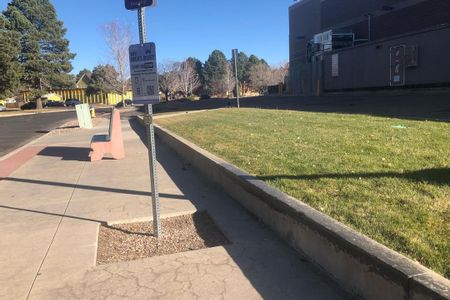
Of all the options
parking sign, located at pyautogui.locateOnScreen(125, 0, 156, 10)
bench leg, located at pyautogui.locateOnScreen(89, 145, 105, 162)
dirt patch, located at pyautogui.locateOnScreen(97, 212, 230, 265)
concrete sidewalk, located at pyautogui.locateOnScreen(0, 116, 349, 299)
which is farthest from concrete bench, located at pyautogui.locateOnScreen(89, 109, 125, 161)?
parking sign, located at pyautogui.locateOnScreen(125, 0, 156, 10)

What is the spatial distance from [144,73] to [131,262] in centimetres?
198

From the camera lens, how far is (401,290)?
2.93 metres

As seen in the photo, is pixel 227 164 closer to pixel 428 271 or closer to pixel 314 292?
pixel 314 292

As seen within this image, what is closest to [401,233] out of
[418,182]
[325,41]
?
[418,182]

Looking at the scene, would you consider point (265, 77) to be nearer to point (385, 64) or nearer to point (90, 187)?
point (385, 64)

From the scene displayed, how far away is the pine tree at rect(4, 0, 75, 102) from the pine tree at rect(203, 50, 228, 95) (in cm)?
4451

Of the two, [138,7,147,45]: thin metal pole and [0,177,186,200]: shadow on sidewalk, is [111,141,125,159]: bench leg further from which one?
[138,7,147,45]: thin metal pole

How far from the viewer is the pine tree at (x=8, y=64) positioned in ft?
149

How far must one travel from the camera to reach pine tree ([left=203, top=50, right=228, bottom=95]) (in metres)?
104

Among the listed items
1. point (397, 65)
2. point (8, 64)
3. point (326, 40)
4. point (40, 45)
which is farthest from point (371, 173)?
point (40, 45)

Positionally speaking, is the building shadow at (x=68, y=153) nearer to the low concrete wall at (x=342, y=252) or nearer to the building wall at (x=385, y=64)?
the low concrete wall at (x=342, y=252)

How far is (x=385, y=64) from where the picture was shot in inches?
1083

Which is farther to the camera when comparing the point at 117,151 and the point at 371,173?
the point at 117,151

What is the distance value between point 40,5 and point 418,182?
209 feet
